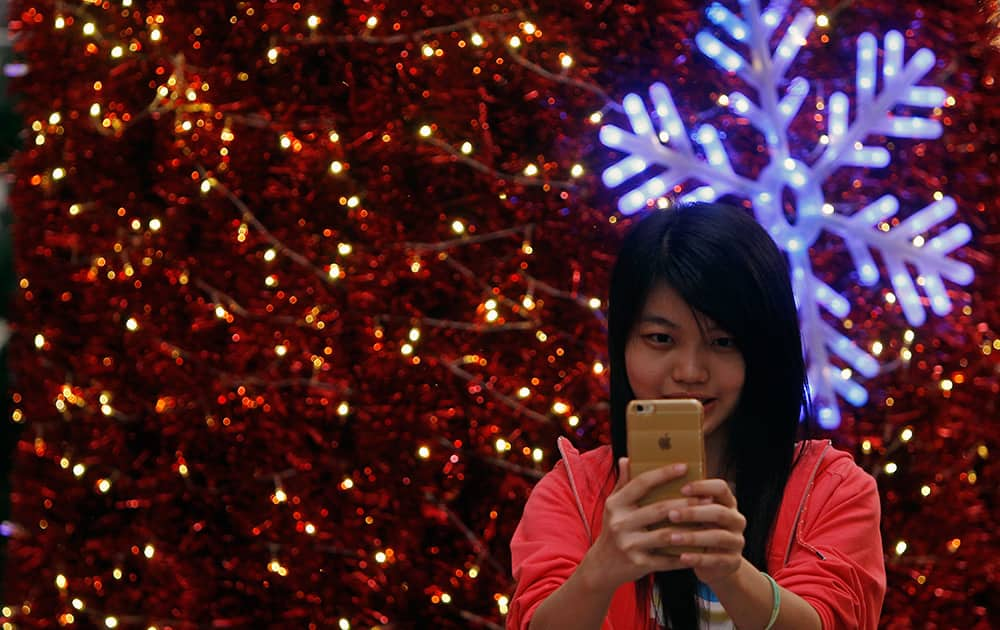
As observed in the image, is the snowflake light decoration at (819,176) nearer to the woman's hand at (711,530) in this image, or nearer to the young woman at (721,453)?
the young woman at (721,453)

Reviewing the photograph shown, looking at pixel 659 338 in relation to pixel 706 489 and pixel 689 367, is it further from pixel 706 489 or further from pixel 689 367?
pixel 706 489

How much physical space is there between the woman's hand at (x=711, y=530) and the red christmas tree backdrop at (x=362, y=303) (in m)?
1.37

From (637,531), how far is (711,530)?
71 millimetres

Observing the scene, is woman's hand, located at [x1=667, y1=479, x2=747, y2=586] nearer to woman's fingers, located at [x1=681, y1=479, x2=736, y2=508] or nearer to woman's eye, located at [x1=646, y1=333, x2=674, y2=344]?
woman's fingers, located at [x1=681, y1=479, x2=736, y2=508]

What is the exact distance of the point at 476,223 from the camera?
2.58m

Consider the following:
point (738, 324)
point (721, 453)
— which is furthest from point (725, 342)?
point (721, 453)

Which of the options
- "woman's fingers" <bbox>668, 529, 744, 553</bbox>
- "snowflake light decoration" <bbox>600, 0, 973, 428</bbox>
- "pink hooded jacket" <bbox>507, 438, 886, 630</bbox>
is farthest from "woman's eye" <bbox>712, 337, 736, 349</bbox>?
"snowflake light decoration" <bbox>600, 0, 973, 428</bbox>

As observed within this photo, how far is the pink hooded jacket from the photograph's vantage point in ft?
4.09

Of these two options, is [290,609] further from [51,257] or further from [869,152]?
[869,152]

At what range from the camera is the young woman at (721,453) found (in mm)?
1275

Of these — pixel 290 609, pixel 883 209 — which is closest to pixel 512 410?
pixel 290 609

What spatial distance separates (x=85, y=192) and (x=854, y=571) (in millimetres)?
2040

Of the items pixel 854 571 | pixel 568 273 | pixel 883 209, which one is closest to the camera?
pixel 854 571

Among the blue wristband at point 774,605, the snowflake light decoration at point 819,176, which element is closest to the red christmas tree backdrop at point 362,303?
the snowflake light decoration at point 819,176
